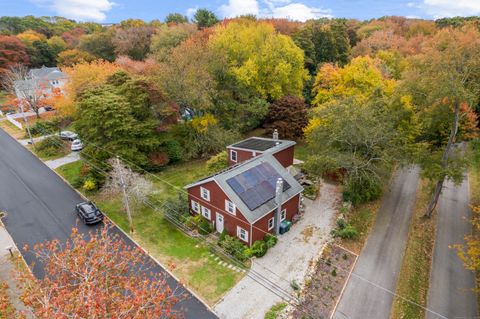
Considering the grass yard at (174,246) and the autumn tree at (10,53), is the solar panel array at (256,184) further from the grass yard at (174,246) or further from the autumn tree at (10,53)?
the autumn tree at (10,53)

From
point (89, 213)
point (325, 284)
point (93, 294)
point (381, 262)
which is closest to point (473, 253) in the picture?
point (381, 262)

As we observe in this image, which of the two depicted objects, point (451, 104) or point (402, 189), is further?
point (402, 189)

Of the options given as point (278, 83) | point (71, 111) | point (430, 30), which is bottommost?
point (71, 111)

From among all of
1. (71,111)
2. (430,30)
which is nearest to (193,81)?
(71,111)

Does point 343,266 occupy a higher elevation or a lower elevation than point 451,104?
lower

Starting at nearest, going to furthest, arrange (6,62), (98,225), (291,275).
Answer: (291,275) → (98,225) → (6,62)

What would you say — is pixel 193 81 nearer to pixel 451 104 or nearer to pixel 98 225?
pixel 98 225
